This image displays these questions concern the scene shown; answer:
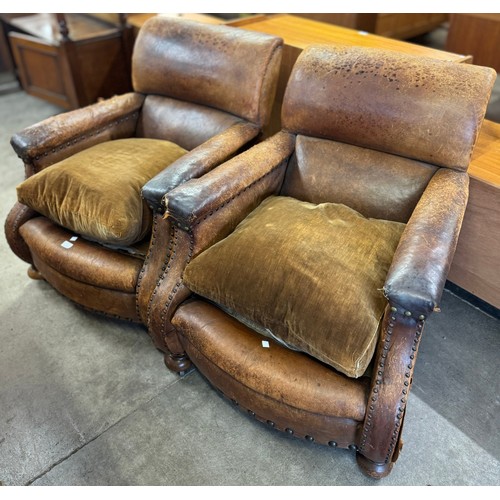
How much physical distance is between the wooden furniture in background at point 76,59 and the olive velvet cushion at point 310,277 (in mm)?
2085

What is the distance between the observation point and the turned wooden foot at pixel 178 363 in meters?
1.60

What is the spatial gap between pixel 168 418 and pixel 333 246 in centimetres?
75

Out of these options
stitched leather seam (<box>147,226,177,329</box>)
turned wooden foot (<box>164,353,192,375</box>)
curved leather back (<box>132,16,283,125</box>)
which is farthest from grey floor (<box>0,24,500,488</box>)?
curved leather back (<box>132,16,283,125</box>)

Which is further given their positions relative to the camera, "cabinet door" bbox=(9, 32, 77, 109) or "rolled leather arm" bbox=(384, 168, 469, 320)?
"cabinet door" bbox=(9, 32, 77, 109)

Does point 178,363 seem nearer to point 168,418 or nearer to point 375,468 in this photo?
point 168,418

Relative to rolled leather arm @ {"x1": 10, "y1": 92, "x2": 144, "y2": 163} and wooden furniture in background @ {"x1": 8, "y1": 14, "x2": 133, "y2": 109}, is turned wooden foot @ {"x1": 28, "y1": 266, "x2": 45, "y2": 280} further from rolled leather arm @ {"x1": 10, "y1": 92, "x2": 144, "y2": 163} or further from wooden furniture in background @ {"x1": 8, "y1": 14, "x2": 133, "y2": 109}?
wooden furniture in background @ {"x1": 8, "y1": 14, "x2": 133, "y2": 109}

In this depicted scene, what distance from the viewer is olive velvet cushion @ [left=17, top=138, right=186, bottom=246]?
1552 mm

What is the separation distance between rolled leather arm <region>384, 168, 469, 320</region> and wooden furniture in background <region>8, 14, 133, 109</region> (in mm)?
2384

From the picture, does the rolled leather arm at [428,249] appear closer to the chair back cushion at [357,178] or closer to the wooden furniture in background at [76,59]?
the chair back cushion at [357,178]

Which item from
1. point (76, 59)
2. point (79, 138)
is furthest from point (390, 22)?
point (79, 138)

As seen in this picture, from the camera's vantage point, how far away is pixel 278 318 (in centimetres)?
123

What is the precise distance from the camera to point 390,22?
416 centimetres
